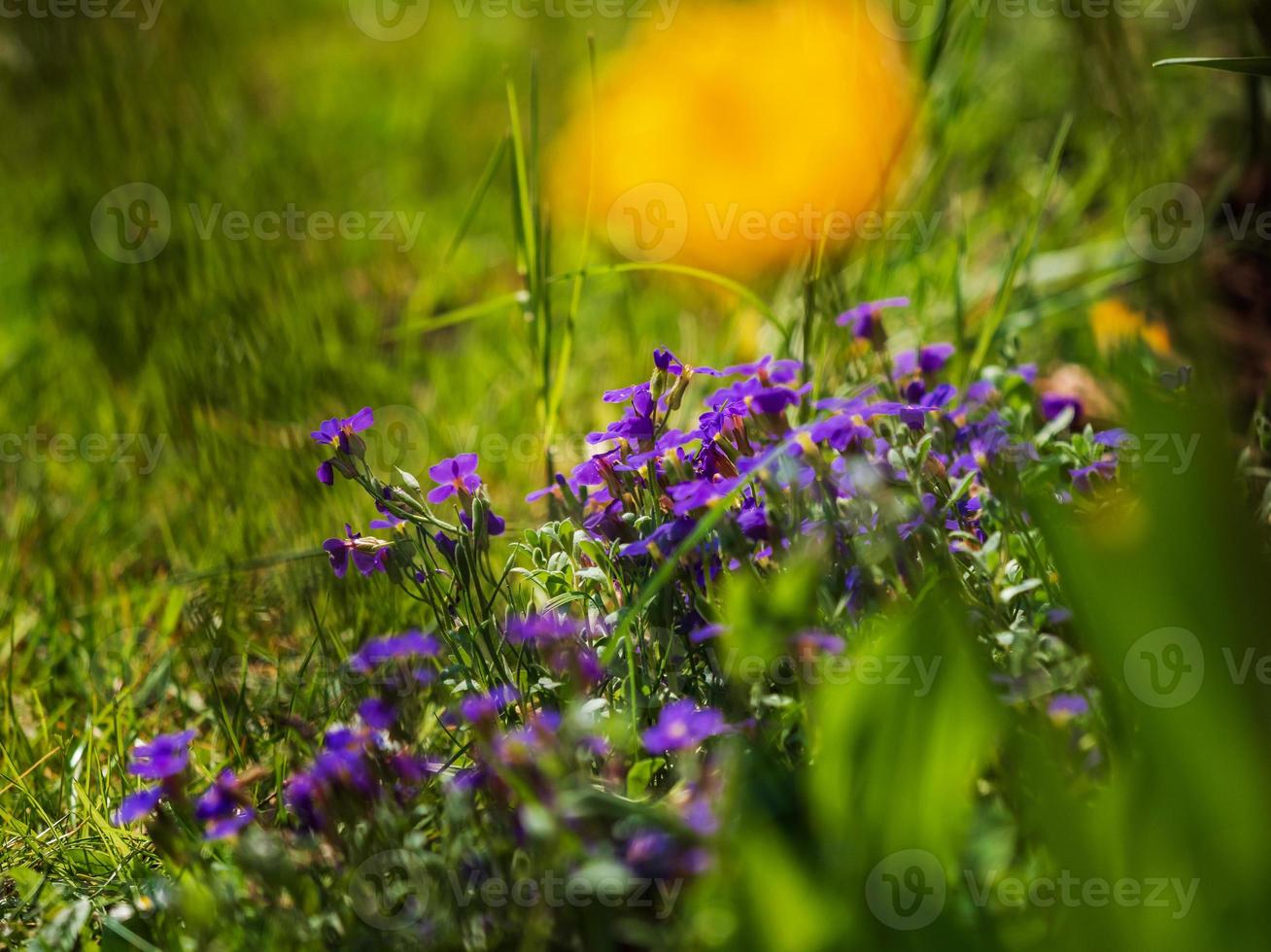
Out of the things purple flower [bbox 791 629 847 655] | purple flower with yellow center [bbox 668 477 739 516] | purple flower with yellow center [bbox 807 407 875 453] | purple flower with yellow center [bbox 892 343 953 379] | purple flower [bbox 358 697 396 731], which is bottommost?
purple flower [bbox 358 697 396 731]

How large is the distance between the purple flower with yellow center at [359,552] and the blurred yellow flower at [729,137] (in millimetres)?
1987

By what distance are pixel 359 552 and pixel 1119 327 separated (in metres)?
1.85

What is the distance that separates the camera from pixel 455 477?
A: 1.49 m

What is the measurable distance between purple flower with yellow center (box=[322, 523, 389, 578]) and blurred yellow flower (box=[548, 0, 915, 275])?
6.52ft

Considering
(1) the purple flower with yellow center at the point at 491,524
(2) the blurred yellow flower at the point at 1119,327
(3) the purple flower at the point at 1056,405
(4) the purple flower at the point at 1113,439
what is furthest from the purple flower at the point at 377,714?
(2) the blurred yellow flower at the point at 1119,327

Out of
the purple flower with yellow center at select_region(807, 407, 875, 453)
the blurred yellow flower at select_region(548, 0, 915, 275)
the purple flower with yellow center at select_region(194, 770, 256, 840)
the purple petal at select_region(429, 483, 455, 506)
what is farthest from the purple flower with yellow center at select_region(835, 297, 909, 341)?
the blurred yellow flower at select_region(548, 0, 915, 275)

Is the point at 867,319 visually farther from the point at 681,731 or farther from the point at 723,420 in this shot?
the point at 681,731

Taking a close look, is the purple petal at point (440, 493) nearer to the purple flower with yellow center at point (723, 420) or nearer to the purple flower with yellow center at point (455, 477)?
the purple flower with yellow center at point (455, 477)

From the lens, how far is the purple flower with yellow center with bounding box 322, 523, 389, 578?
1.45m

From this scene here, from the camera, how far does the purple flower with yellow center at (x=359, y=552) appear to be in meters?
1.45

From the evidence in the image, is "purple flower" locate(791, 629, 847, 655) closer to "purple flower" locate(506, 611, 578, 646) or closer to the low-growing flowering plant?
the low-growing flowering plant

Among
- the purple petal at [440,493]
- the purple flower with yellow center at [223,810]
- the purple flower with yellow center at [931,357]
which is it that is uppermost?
the purple flower with yellow center at [931,357]

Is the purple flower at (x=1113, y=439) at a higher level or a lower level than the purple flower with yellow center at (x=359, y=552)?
higher

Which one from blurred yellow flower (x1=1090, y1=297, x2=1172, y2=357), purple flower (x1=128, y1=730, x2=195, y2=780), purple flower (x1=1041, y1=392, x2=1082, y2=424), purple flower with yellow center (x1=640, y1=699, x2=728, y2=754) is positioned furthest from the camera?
blurred yellow flower (x1=1090, y1=297, x2=1172, y2=357)
